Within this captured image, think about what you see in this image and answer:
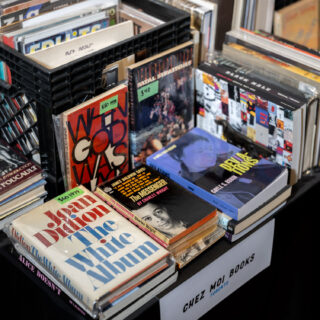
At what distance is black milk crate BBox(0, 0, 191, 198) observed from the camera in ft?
4.30

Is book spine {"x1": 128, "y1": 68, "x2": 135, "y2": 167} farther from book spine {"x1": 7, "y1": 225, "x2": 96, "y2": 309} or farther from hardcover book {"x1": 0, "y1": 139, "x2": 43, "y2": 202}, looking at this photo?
book spine {"x1": 7, "y1": 225, "x2": 96, "y2": 309}

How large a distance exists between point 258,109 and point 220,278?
0.46 meters

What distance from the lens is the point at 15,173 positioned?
1390mm

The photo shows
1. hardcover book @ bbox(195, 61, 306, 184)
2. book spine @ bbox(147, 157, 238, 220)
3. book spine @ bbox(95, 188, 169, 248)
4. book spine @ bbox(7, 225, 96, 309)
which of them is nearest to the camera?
book spine @ bbox(7, 225, 96, 309)

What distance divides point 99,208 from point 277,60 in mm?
685

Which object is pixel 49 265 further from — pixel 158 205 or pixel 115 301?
pixel 158 205

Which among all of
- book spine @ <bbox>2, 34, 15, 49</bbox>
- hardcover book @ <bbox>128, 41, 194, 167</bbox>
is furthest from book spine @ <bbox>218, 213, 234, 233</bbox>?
book spine @ <bbox>2, 34, 15, 49</bbox>

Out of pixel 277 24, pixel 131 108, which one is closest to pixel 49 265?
pixel 131 108

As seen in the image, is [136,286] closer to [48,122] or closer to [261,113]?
[48,122]

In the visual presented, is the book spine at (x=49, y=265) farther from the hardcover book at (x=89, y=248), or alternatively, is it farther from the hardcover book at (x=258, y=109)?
the hardcover book at (x=258, y=109)

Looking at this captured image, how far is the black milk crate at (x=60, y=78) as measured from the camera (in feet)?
4.30

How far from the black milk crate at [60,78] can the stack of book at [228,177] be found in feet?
0.86

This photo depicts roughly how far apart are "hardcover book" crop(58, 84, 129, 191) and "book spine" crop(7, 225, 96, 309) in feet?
0.73

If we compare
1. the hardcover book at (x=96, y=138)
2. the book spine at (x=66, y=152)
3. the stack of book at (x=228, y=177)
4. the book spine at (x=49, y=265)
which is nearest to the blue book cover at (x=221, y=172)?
the stack of book at (x=228, y=177)
